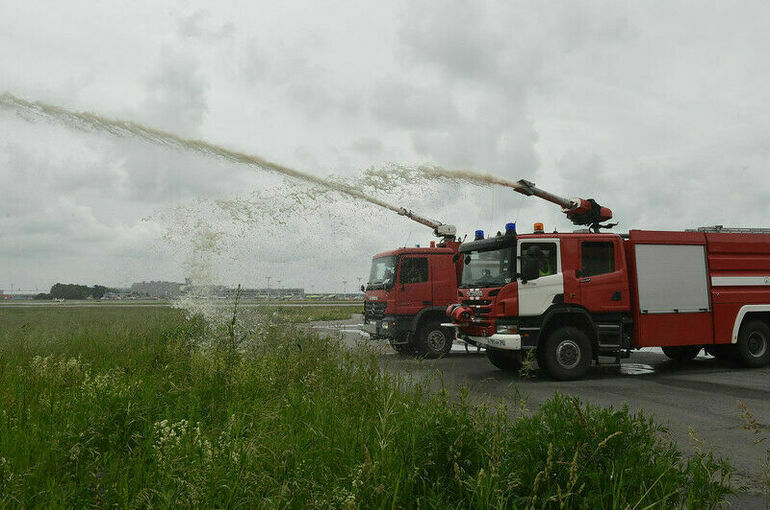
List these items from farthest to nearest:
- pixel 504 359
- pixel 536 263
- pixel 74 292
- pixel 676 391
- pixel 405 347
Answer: pixel 74 292
pixel 405 347
pixel 504 359
pixel 536 263
pixel 676 391

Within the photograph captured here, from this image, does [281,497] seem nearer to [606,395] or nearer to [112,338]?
[606,395]

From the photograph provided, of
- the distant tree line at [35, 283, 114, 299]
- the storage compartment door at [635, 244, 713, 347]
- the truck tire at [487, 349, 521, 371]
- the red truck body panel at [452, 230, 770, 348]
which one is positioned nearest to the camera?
the red truck body panel at [452, 230, 770, 348]

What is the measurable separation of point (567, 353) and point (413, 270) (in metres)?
4.61

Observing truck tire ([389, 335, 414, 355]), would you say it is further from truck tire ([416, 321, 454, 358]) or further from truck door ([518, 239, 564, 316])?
truck door ([518, 239, 564, 316])

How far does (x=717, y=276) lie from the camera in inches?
390

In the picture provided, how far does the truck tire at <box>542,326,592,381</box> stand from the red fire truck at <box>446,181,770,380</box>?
0.02 metres

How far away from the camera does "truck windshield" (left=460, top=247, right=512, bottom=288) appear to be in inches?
353

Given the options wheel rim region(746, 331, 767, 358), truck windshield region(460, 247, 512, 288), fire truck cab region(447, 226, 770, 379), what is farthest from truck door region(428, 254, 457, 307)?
wheel rim region(746, 331, 767, 358)

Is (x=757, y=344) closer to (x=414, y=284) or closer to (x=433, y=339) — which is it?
(x=433, y=339)

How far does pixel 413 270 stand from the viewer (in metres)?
12.3

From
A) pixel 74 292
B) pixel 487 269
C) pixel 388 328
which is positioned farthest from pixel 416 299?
pixel 74 292

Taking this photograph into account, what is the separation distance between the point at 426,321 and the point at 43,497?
9.84m

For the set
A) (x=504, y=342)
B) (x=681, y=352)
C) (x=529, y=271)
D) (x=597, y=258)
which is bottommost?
(x=681, y=352)

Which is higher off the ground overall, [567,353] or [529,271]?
[529,271]
